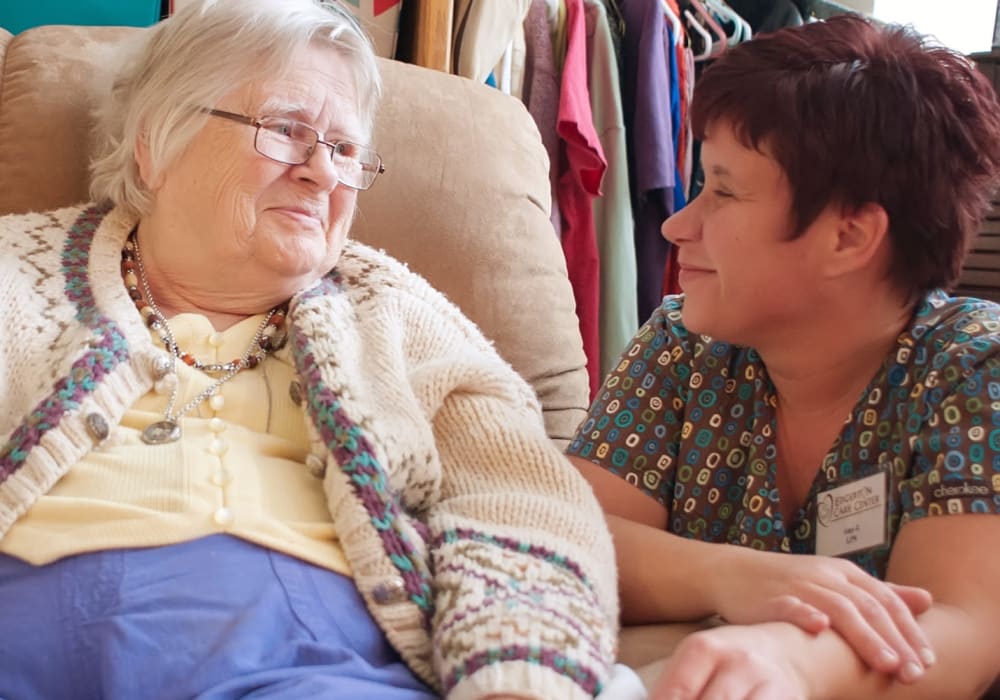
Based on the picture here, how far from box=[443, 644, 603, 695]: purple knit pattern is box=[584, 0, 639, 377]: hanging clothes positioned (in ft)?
4.85

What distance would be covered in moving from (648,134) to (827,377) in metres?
1.38

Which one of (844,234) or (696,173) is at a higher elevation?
(844,234)

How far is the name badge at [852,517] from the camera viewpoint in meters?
0.99

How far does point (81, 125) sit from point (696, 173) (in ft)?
5.53

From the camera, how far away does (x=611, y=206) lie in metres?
2.32

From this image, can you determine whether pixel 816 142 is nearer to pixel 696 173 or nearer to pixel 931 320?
pixel 931 320

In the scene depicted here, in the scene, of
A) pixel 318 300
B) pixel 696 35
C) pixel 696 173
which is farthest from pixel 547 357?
pixel 696 35

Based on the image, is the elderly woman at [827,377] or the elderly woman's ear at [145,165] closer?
the elderly woman at [827,377]

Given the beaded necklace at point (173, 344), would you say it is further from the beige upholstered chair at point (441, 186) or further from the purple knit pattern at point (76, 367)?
the beige upholstered chair at point (441, 186)

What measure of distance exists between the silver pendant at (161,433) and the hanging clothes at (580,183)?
1.26 metres

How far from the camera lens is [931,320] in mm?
1044

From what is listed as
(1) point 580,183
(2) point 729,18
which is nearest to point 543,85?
(1) point 580,183

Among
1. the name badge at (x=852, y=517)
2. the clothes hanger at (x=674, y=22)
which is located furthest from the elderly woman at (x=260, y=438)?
the clothes hanger at (x=674, y=22)

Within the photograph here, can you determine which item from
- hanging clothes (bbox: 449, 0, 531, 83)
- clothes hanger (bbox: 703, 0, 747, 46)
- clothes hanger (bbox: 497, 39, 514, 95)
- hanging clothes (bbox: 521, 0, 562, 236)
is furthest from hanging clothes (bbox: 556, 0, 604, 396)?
clothes hanger (bbox: 703, 0, 747, 46)
